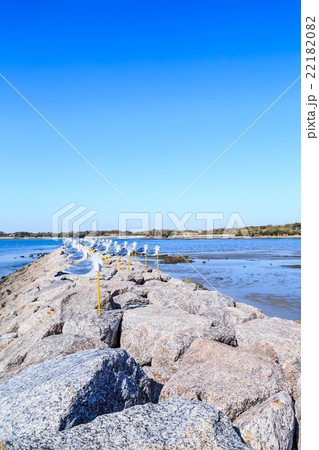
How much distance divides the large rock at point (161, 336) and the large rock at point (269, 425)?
2.12 m

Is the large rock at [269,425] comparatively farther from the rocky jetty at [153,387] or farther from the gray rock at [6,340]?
the gray rock at [6,340]

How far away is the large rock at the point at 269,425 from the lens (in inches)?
145

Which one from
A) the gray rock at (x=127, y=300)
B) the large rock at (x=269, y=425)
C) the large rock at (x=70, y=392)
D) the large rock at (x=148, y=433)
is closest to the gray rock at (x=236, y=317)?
the gray rock at (x=127, y=300)

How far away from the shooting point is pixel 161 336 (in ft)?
21.1

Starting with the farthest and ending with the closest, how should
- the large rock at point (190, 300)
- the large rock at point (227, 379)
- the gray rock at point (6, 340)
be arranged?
the large rock at point (190, 300), the gray rock at point (6, 340), the large rock at point (227, 379)

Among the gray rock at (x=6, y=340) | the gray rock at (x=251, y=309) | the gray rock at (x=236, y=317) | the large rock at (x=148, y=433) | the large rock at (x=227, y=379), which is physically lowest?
the gray rock at (x=6, y=340)

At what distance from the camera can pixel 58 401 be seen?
3.20 meters

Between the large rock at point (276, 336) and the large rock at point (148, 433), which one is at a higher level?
the large rock at point (148, 433)

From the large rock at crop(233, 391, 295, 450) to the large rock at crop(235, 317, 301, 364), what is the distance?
1.72 m

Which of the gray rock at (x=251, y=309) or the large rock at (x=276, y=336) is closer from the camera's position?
the large rock at (x=276, y=336)

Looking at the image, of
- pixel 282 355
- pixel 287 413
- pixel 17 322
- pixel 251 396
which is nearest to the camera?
pixel 287 413
